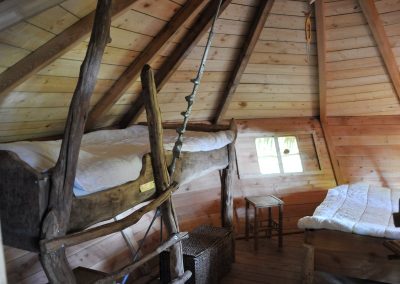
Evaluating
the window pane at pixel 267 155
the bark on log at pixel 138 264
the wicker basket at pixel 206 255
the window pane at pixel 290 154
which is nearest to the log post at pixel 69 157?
the bark on log at pixel 138 264

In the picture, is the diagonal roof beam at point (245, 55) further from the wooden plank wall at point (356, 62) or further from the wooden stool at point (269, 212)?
the wooden stool at point (269, 212)

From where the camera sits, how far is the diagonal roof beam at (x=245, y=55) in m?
2.93

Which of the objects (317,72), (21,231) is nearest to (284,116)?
(317,72)

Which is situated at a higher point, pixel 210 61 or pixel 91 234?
pixel 210 61

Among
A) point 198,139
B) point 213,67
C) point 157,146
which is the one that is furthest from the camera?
point 213,67

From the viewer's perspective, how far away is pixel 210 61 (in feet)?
11.0

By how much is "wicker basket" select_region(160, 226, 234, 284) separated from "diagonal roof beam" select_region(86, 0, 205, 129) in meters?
1.26

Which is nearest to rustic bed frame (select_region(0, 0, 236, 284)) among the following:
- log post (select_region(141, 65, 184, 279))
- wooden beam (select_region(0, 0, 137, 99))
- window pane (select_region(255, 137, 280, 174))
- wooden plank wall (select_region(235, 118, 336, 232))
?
log post (select_region(141, 65, 184, 279))

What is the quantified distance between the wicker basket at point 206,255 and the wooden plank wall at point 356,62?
1.94 metres

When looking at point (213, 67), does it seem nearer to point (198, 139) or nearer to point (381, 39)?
point (198, 139)

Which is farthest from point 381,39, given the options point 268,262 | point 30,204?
point 30,204

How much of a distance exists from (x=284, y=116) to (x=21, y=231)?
347cm

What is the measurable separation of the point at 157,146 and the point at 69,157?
69 centimetres

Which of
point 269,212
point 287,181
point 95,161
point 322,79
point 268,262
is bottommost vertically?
point 268,262
